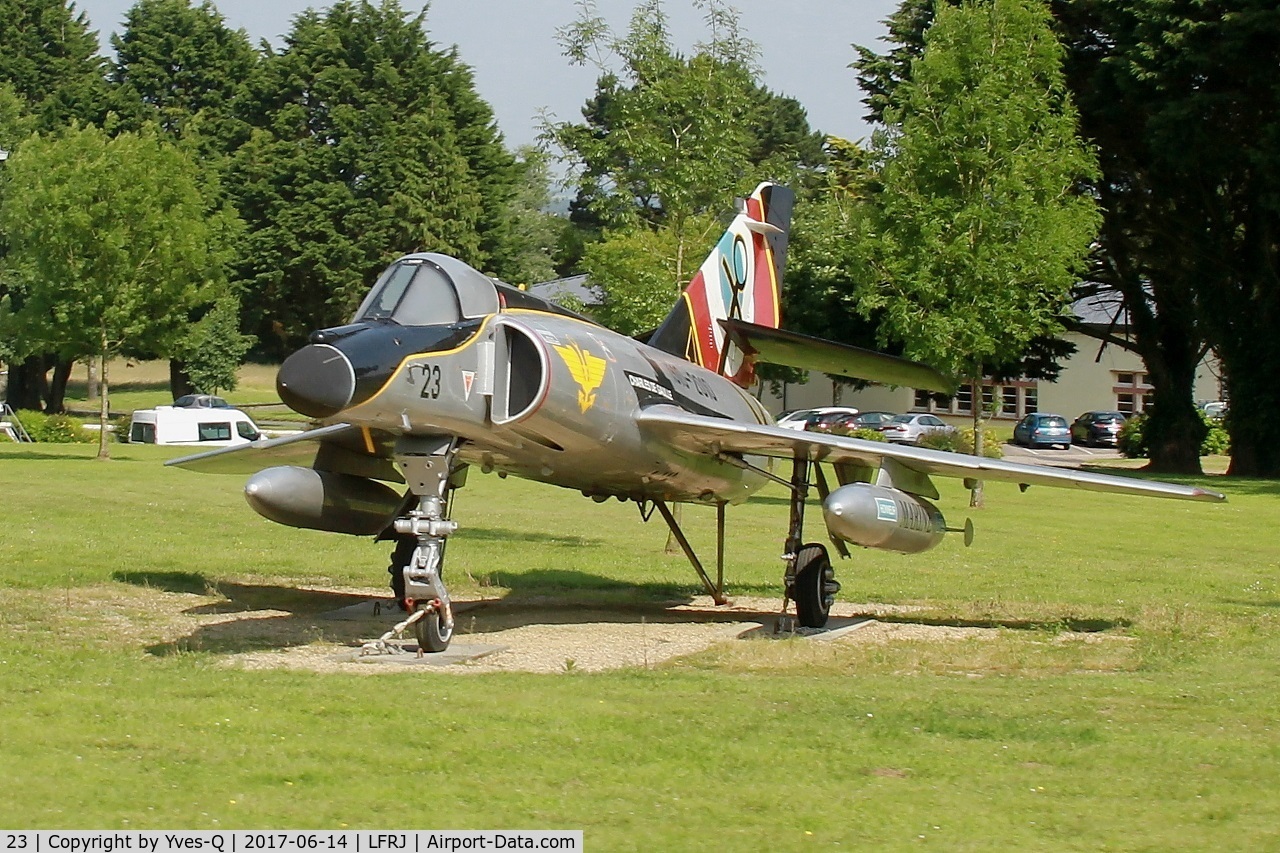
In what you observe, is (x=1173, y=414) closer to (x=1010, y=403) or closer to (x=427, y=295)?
(x=1010, y=403)

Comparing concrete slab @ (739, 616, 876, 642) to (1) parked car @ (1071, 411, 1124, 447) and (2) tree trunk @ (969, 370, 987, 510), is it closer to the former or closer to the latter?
(2) tree trunk @ (969, 370, 987, 510)

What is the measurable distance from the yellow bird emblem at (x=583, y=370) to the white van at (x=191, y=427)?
128 feet

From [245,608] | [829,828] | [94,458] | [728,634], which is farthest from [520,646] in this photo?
[94,458]

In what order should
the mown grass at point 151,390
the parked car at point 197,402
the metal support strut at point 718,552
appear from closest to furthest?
1. the metal support strut at point 718,552
2. the parked car at point 197,402
3. the mown grass at point 151,390

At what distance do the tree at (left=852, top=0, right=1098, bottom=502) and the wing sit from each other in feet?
54.8

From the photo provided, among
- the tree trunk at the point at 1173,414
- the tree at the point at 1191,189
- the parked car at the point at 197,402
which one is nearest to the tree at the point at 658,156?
the tree at the point at 1191,189

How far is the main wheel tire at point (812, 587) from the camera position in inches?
562

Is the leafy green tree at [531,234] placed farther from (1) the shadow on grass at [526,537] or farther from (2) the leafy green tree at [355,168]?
(1) the shadow on grass at [526,537]

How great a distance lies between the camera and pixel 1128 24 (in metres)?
38.7

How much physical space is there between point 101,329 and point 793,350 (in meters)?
27.4

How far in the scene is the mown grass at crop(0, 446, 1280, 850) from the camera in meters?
6.38

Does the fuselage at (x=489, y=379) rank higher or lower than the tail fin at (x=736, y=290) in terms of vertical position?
lower

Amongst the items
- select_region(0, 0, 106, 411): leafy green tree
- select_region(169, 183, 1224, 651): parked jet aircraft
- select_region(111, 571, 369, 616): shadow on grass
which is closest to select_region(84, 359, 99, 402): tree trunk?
select_region(0, 0, 106, 411): leafy green tree

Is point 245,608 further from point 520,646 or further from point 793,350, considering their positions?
point 793,350
